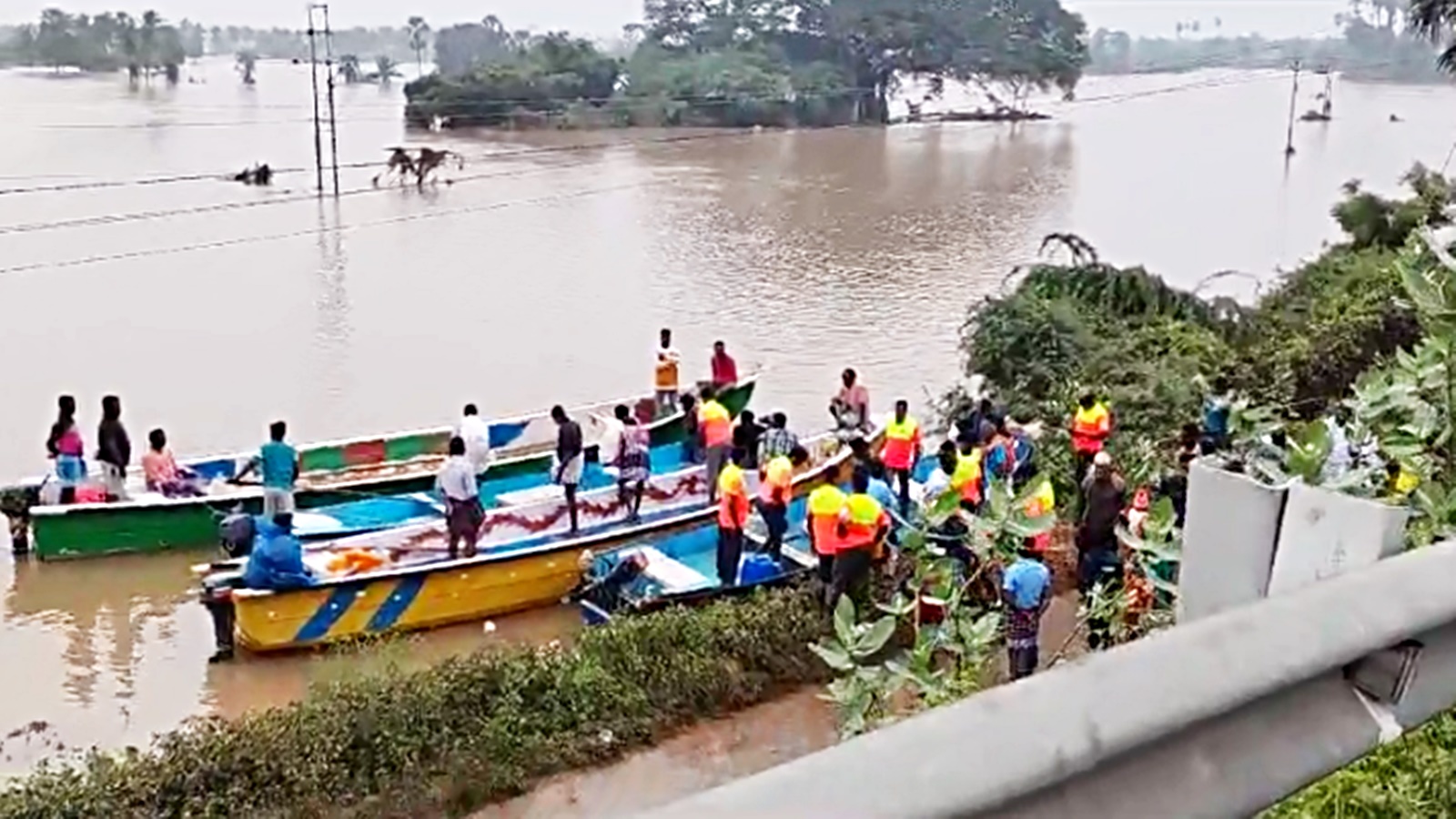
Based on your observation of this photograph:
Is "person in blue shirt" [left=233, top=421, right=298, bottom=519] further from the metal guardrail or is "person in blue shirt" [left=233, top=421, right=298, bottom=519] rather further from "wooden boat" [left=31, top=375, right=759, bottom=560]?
the metal guardrail

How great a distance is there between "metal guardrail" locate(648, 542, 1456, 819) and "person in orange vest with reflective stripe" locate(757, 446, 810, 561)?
8.84m

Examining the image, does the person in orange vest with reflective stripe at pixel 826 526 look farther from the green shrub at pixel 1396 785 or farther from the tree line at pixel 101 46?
the tree line at pixel 101 46

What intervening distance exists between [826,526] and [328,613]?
343cm

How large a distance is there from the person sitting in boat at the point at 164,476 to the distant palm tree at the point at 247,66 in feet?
270

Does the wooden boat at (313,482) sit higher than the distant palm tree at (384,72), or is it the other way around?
the distant palm tree at (384,72)

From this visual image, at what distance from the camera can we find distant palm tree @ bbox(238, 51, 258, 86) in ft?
297

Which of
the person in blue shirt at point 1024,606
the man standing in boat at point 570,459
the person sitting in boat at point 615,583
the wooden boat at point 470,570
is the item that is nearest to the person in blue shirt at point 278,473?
the wooden boat at point 470,570

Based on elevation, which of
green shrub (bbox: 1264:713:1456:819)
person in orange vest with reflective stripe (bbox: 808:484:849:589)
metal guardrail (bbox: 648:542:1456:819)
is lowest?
person in orange vest with reflective stripe (bbox: 808:484:849:589)

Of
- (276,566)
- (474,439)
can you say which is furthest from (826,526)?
(474,439)

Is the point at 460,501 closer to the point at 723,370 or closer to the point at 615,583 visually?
the point at 615,583

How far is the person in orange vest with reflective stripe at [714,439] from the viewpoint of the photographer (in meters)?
12.5

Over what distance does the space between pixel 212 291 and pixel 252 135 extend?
29627 mm

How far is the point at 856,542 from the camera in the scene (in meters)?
9.15

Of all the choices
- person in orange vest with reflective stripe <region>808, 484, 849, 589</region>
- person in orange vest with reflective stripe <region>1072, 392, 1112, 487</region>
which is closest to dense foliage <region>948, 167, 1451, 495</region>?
person in orange vest with reflective stripe <region>1072, 392, 1112, 487</region>
